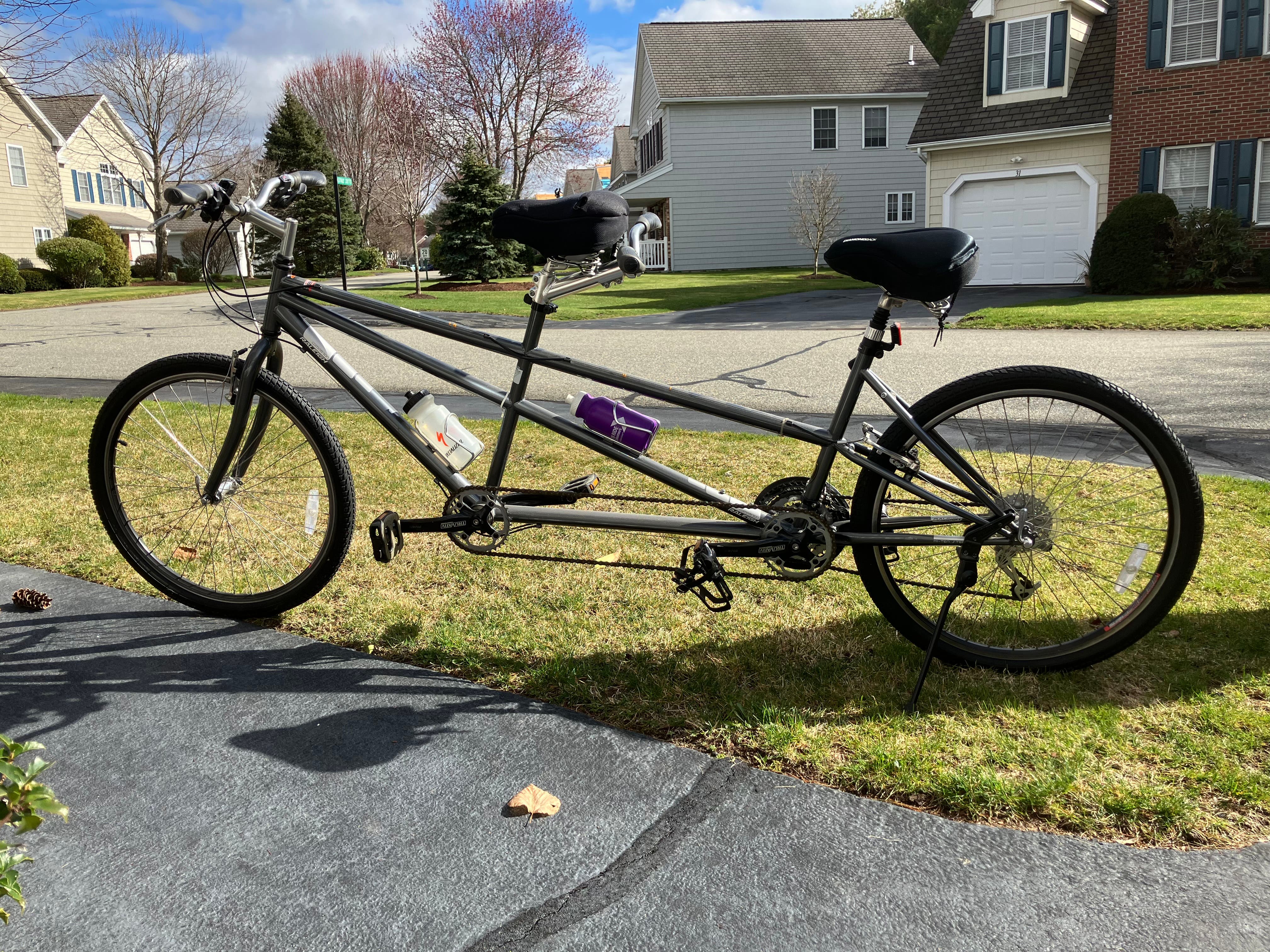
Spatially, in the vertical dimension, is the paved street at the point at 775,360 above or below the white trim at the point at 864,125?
below

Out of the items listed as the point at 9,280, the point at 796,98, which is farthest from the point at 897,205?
the point at 9,280

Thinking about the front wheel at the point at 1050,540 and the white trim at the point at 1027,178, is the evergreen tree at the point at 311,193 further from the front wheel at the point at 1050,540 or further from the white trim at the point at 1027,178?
the front wheel at the point at 1050,540

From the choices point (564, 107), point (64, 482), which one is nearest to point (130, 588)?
point (64, 482)

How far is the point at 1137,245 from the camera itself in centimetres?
1723

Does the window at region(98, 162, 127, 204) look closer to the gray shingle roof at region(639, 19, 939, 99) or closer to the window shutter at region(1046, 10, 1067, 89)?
the gray shingle roof at region(639, 19, 939, 99)

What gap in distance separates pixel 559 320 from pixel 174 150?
3066cm

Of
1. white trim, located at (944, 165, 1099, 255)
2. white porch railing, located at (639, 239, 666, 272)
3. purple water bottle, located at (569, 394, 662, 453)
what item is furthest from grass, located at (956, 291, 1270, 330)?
white porch railing, located at (639, 239, 666, 272)

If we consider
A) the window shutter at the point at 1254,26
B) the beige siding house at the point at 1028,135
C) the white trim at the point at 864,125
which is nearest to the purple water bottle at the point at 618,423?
the beige siding house at the point at 1028,135

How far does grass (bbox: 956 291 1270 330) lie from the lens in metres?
11.9

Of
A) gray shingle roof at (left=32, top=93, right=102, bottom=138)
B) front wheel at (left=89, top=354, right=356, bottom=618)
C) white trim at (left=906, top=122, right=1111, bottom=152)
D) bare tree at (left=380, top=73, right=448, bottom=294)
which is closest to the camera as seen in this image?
front wheel at (left=89, top=354, right=356, bottom=618)

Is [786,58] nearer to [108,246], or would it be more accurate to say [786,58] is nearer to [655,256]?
[655,256]

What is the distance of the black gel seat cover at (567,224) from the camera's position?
2773mm

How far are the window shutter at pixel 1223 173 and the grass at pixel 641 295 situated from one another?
7030mm

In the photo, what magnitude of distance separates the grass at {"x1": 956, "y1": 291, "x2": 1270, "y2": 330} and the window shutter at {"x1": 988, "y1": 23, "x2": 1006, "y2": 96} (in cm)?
756
